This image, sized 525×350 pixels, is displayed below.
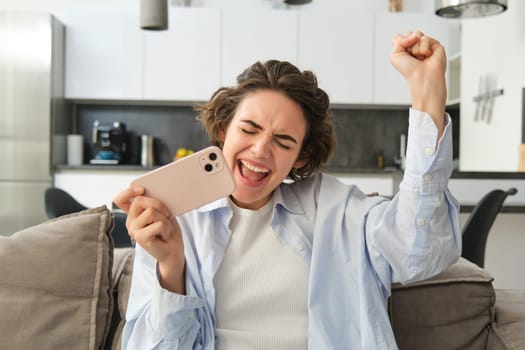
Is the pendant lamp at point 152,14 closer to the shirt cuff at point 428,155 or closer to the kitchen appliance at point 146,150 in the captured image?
the shirt cuff at point 428,155

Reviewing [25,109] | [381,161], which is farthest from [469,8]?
[25,109]

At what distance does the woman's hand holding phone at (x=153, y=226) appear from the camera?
43.0 inches

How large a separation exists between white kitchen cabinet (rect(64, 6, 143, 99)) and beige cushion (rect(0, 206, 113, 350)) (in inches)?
148

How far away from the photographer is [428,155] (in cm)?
110

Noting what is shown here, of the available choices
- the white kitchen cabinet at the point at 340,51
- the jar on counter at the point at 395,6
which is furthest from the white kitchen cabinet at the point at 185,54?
the jar on counter at the point at 395,6

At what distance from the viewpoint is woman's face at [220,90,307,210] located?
1.32m

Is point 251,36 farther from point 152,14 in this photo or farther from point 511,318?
point 511,318

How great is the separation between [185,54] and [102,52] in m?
0.64

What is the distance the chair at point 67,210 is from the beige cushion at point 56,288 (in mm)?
1306

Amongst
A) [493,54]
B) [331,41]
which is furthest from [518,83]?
[331,41]

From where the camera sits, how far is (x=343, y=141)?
559 cm

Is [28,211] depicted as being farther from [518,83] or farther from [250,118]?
[250,118]

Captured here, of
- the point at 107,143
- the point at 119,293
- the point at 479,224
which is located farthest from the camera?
the point at 107,143

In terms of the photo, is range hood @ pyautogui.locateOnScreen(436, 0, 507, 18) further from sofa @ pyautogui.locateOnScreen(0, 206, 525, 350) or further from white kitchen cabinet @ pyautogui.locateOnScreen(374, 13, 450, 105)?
sofa @ pyautogui.locateOnScreen(0, 206, 525, 350)
